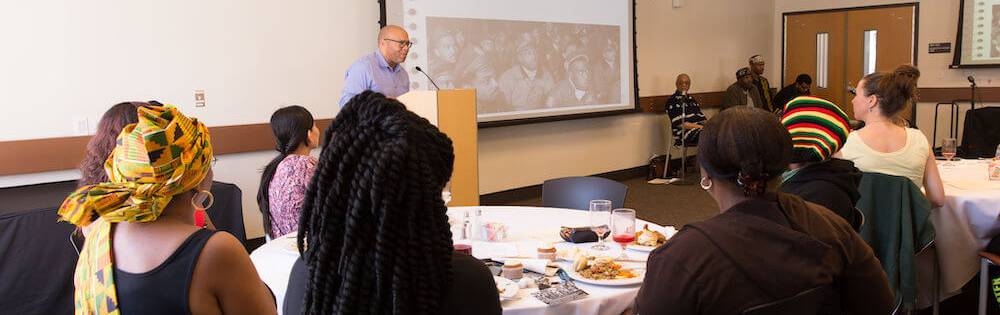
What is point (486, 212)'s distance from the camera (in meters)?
3.15

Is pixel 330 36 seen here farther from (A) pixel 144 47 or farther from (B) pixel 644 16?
(B) pixel 644 16

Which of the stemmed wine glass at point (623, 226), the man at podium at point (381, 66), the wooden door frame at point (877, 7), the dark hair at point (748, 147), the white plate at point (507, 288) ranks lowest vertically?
the white plate at point (507, 288)

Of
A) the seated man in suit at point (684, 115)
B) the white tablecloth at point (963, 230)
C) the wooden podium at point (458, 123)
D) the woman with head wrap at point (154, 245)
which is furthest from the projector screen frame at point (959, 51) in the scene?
the woman with head wrap at point (154, 245)

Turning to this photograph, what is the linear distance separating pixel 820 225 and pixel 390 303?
0.91m

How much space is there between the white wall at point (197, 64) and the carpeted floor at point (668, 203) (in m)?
1.09

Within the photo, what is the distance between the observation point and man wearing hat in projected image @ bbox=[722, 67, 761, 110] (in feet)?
27.8

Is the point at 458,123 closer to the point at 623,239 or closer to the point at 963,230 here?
the point at 623,239

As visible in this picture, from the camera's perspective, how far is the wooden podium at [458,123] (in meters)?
4.98

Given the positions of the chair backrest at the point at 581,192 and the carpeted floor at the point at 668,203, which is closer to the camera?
the chair backrest at the point at 581,192

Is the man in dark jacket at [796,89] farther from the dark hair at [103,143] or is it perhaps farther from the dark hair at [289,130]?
the dark hair at [103,143]

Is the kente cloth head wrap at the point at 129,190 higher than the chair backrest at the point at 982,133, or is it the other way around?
the kente cloth head wrap at the point at 129,190

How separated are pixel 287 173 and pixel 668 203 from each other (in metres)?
4.61

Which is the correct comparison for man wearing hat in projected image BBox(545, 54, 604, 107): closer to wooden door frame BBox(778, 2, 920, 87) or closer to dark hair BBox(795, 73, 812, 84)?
dark hair BBox(795, 73, 812, 84)

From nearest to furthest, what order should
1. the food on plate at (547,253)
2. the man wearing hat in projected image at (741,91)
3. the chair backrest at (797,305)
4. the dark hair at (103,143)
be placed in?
the chair backrest at (797,305), the dark hair at (103,143), the food on plate at (547,253), the man wearing hat in projected image at (741,91)
